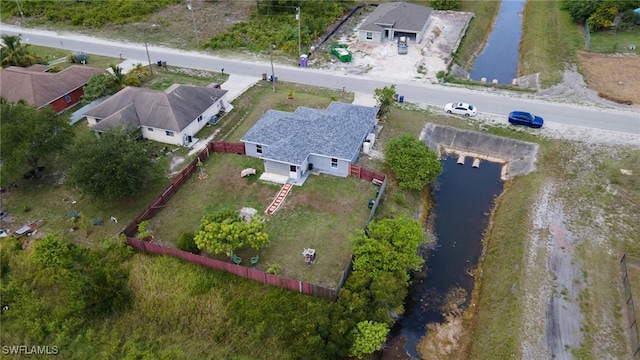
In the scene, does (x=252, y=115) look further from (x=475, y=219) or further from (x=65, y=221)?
(x=475, y=219)

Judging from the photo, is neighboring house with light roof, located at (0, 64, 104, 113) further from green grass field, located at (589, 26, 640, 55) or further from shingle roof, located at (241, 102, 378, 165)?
green grass field, located at (589, 26, 640, 55)

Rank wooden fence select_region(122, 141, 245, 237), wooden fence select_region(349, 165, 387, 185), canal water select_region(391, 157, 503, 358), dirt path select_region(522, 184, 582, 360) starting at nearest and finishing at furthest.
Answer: dirt path select_region(522, 184, 582, 360) < canal water select_region(391, 157, 503, 358) < wooden fence select_region(122, 141, 245, 237) < wooden fence select_region(349, 165, 387, 185)

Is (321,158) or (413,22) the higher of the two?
(413,22)

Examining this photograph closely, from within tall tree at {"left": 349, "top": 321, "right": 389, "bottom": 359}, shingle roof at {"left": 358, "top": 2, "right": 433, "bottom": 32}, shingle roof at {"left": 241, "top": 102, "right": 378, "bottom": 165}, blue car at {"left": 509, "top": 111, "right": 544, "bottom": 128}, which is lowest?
tall tree at {"left": 349, "top": 321, "right": 389, "bottom": 359}

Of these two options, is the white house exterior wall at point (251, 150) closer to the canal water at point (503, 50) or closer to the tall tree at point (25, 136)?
the tall tree at point (25, 136)

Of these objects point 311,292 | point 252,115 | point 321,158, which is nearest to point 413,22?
point 252,115

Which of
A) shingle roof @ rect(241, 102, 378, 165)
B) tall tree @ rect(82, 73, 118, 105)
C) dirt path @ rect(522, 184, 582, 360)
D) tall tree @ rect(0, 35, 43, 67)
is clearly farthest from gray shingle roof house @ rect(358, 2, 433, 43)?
tall tree @ rect(0, 35, 43, 67)

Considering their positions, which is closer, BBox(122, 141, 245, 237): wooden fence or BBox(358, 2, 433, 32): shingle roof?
BBox(122, 141, 245, 237): wooden fence
